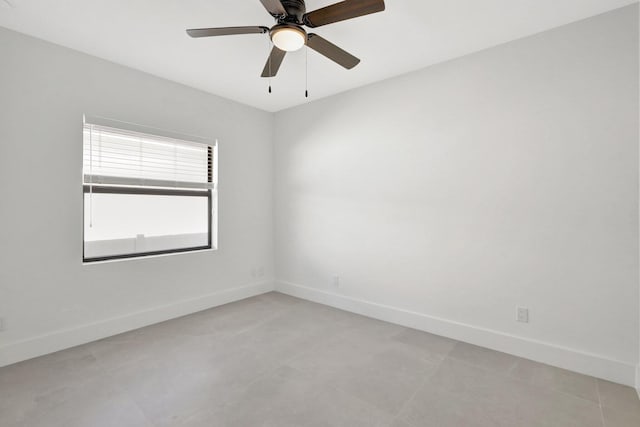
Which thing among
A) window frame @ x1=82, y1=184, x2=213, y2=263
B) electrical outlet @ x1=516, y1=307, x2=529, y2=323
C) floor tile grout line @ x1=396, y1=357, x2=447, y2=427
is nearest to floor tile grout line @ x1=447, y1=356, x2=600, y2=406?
floor tile grout line @ x1=396, y1=357, x2=447, y2=427

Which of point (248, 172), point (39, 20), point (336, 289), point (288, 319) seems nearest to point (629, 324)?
point (336, 289)

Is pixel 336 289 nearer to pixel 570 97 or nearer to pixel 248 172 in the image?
pixel 248 172

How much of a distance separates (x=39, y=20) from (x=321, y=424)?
336cm

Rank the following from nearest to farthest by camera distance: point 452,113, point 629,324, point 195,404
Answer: point 195,404
point 629,324
point 452,113

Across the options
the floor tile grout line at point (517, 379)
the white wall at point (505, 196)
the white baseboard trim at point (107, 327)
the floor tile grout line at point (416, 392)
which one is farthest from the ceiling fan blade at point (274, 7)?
the white baseboard trim at point (107, 327)

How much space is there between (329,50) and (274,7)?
53 centimetres

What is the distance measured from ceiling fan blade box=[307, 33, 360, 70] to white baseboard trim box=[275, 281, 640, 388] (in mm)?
2385

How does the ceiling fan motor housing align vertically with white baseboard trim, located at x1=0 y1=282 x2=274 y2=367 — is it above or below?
above

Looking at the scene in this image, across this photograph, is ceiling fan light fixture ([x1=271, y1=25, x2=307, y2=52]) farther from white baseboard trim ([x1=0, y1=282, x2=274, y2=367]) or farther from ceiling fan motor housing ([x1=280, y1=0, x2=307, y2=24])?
white baseboard trim ([x1=0, y1=282, x2=274, y2=367])

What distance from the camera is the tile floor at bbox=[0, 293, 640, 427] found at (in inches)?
68.1

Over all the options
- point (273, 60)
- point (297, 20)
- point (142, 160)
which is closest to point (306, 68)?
point (273, 60)

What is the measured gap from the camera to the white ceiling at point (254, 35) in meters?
2.06

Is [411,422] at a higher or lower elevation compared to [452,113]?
lower

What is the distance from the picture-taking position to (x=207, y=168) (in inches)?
146
